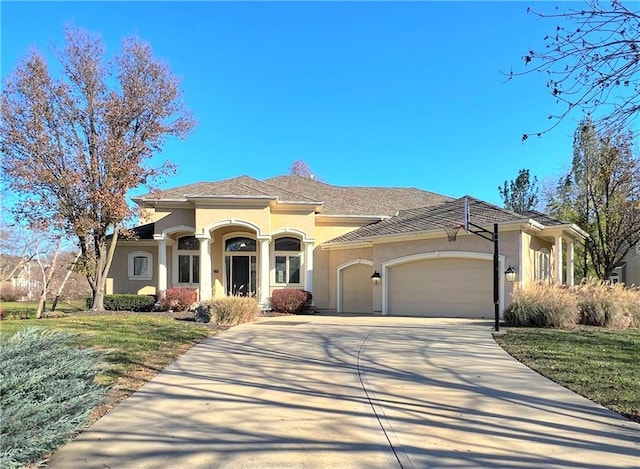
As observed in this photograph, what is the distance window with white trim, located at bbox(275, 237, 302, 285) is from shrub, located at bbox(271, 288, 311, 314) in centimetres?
205

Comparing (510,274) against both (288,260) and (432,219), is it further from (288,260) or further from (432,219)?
(288,260)

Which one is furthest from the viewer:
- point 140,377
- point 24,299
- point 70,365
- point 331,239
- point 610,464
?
point 24,299

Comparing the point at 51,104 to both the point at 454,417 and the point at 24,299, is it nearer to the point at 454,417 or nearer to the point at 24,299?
the point at 454,417

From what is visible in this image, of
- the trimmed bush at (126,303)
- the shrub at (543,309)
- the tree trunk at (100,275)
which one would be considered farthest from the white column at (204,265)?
the shrub at (543,309)

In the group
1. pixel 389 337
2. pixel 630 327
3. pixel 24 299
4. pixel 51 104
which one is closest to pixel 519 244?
pixel 630 327

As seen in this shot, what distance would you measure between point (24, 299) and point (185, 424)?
133 ft

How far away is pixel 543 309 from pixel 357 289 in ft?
30.6

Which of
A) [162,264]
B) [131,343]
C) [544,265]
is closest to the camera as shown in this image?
[131,343]

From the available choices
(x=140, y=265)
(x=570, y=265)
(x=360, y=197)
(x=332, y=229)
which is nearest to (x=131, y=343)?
(x=332, y=229)

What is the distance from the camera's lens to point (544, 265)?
18141 millimetres

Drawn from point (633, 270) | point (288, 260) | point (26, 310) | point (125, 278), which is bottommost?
point (26, 310)

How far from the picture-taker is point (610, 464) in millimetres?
3885

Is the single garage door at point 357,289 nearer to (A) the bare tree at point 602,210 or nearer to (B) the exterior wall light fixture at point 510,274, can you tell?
(B) the exterior wall light fixture at point 510,274

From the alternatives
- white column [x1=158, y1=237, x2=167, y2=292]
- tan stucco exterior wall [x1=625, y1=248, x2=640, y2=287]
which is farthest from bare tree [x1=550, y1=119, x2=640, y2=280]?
white column [x1=158, y1=237, x2=167, y2=292]
